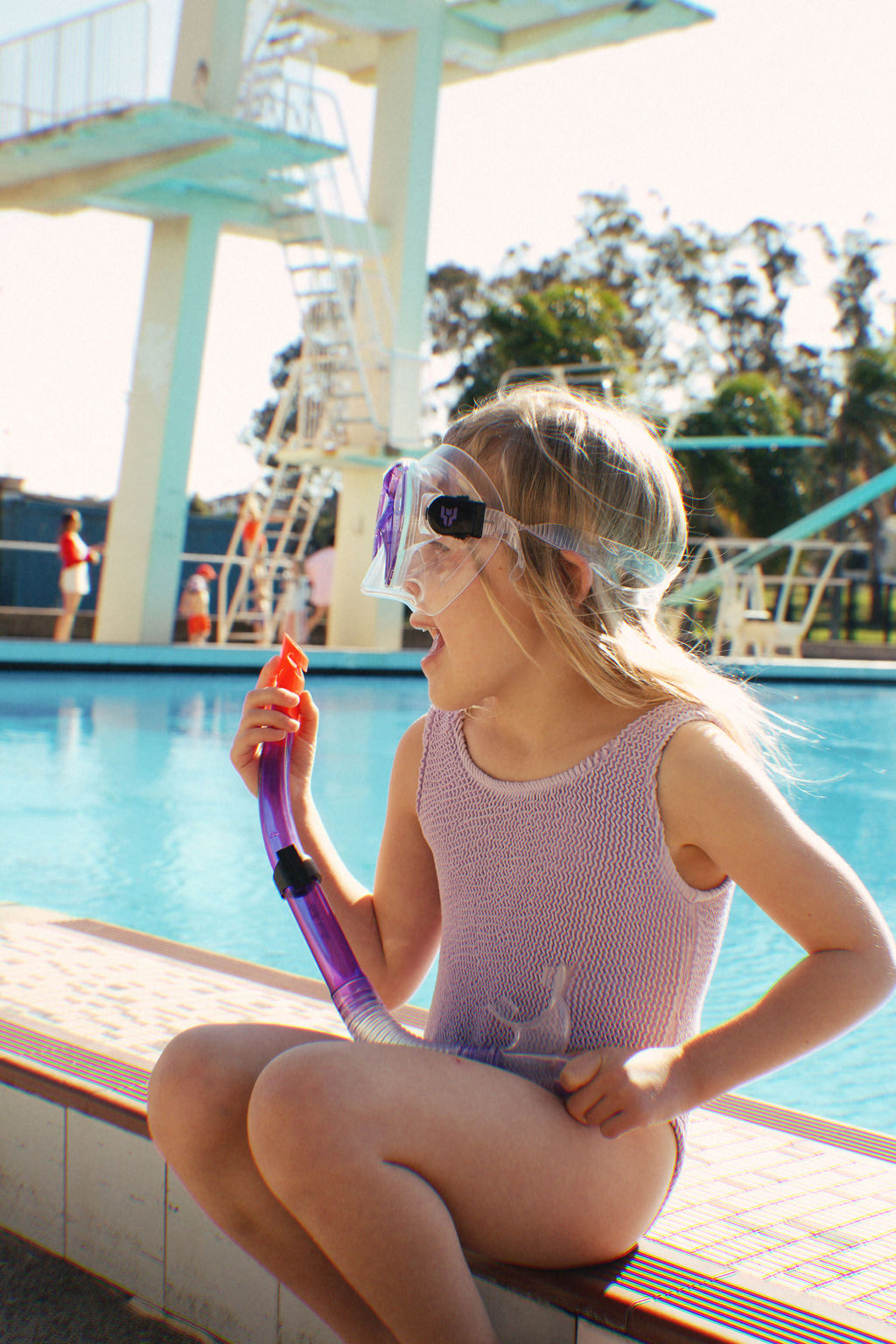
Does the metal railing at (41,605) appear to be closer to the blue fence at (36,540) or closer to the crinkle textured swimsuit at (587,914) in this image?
the blue fence at (36,540)

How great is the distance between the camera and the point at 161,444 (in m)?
14.3

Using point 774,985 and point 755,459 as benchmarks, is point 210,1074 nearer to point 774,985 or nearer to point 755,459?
point 774,985

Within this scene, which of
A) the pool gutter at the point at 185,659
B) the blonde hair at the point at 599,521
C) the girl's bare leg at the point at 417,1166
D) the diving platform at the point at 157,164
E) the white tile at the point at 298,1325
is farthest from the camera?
the diving platform at the point at 157,164

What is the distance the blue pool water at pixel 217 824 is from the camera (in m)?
4.22

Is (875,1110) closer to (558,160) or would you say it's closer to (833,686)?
(833,686)

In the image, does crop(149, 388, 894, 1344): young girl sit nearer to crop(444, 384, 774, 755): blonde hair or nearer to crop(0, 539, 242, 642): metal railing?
crop(444, 384, 774, 755): blonde hair

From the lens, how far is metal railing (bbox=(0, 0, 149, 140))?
42.8 ft

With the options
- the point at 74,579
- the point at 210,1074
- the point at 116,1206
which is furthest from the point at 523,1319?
the point at 74,579

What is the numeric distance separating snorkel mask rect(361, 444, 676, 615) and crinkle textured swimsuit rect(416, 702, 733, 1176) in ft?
0.53

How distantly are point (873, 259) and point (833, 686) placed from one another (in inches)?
816

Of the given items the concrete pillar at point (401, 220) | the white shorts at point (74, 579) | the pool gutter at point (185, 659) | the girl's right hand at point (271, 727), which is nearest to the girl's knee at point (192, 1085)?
the girl's right hand at point (271, 727)

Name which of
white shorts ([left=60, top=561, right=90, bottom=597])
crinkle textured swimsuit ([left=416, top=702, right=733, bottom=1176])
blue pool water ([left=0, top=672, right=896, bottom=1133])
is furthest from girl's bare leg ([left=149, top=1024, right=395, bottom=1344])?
white shorts ([left=60, top=561, right=90, bottom=597])

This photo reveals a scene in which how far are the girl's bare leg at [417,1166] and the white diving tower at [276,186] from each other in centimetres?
1291

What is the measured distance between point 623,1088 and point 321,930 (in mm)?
435
